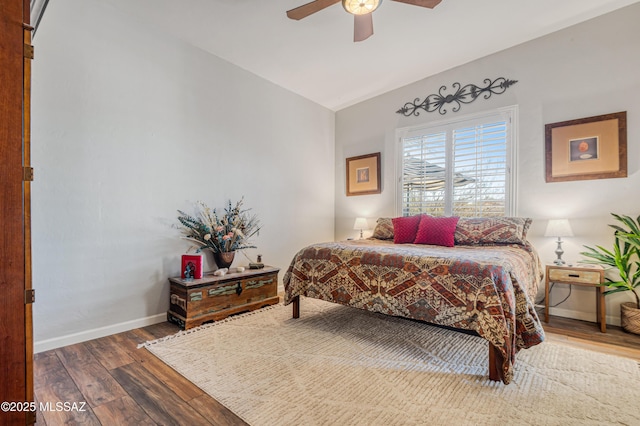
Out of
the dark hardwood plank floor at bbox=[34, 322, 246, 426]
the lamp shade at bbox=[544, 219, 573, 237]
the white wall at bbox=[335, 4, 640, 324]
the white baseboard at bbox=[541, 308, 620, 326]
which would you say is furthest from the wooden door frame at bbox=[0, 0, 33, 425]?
the white baseboard at bbox=[541, 308, 620, 326]

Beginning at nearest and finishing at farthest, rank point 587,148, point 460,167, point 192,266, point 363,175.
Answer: point 192,266, point 587,148, point 460,167, point 363,175

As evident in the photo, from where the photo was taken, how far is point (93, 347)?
2.33 m

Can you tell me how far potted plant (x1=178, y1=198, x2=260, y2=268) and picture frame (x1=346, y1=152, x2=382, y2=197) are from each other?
84.9 inches

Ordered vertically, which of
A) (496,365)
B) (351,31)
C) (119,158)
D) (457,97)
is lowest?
(496,365)

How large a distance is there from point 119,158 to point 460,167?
3.89 meters

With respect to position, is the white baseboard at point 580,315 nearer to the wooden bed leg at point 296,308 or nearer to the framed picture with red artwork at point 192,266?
the wooden bed leg at point 296,308

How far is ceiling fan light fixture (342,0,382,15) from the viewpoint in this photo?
2.20 meters

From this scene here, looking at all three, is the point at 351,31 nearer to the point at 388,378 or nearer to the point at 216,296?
the point at 216,296

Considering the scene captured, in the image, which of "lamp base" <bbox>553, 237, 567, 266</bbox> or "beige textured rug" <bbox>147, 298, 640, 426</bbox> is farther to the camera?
"lamp base" <bbox>553, 237, 567, 266</bbox>

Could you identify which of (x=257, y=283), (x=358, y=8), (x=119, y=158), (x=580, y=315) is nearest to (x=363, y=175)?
(x=257, y=283)

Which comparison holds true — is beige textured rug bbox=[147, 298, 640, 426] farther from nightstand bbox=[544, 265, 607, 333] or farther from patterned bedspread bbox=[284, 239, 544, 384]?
nightstand bbox=[544, 265, 607, 333]

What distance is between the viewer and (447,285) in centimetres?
199

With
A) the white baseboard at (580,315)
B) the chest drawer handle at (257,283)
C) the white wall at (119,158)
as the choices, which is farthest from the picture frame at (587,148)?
the white wall at (119,158)

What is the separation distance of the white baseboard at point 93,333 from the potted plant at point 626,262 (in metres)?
4.31
